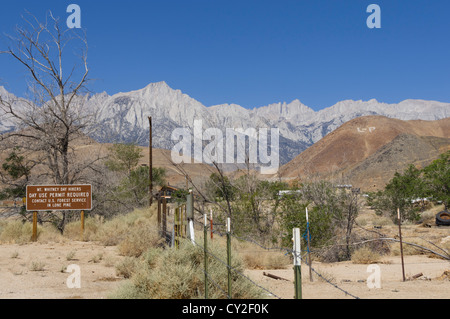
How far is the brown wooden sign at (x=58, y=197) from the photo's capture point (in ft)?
66.9

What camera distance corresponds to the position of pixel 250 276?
11992 millimetres

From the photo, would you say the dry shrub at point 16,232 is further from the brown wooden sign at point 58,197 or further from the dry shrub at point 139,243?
the dry shrub at point 139,243

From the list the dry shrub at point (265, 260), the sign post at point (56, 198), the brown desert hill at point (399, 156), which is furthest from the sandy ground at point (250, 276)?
the brown desert hill at point (399, 156)

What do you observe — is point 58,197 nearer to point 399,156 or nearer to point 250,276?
point 250,276

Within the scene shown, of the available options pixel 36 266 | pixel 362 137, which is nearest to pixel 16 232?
pixel 36 266

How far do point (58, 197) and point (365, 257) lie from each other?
1296cm

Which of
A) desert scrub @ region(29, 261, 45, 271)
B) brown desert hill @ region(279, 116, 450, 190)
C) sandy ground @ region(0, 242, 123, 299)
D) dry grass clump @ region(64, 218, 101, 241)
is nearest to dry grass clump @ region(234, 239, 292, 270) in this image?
sandy ground @ region(0, 242, 123, 299)

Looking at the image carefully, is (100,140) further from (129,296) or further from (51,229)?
(129,296)

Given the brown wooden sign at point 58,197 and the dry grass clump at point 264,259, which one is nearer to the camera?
the dry grass clump at point 264,259

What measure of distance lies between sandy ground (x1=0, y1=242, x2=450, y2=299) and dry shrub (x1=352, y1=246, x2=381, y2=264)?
10.4 inches

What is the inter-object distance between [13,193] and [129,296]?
62.5ft

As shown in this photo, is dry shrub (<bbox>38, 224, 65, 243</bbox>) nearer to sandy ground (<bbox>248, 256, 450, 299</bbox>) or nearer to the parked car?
sandy ground (<bbox>248, 256, 450, 299</bbox>)

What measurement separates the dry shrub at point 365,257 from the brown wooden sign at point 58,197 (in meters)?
11.4
